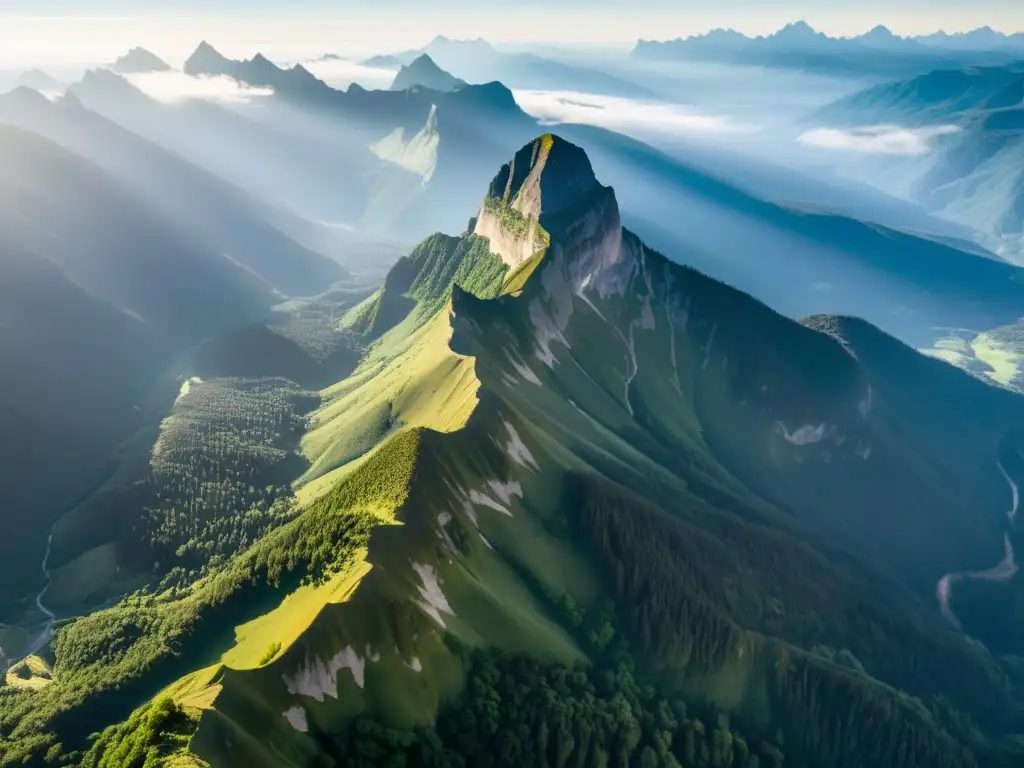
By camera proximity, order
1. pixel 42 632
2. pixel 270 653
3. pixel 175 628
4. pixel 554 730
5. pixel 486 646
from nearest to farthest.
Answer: pixel 270 653
pixel 554 730
pixel 486 646
pixel 175 628
pixel 42 632

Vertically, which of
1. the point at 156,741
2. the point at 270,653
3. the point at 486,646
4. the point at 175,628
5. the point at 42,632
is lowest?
the point at 42,632

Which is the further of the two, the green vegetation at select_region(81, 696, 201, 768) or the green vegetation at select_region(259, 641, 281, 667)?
the green vegetation at select_region(259, 641, 281, 667)

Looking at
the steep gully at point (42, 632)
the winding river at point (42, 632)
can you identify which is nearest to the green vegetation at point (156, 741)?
the steep gully at point (42, 632)

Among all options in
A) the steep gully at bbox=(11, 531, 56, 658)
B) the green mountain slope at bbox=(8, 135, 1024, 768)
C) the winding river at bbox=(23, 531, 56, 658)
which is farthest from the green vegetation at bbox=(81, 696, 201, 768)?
the winding river at bbox=(23, 531, 56, 658)

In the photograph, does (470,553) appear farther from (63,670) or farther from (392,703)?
(63,670)

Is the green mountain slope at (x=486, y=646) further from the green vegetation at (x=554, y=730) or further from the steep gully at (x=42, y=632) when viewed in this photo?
the steep gully at (x=42, y=632)

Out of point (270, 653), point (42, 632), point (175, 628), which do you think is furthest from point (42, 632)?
point (270, 653)

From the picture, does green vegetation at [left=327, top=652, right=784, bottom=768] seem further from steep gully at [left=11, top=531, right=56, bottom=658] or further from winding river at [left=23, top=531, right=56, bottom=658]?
winding river at [left=23, top=531, right=56, bottom=658]

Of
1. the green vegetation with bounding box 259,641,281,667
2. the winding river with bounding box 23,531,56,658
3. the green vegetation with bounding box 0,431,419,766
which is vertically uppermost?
the green vegetation with bounding box 259,641,281,667

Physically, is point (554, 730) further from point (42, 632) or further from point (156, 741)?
point (42, 632)

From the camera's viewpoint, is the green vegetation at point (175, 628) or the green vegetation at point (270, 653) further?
the green vegetation at point (175, 628)

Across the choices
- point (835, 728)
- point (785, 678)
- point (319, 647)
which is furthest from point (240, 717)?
point (835, 728)
